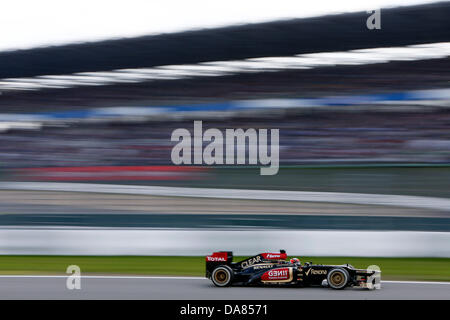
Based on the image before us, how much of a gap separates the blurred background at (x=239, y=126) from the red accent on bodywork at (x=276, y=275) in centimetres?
238

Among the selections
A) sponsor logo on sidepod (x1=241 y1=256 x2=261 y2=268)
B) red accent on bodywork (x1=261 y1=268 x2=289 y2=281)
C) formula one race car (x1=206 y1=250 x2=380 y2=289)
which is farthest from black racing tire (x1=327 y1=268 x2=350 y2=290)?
sponsor logo on sidepod (x1=241 y1=256 x2=261 y2=268)

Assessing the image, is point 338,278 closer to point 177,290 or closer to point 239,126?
point 177,290

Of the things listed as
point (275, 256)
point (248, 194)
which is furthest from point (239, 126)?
point (275, 256)

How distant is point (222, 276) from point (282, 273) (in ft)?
2.10

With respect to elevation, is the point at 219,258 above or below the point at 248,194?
below

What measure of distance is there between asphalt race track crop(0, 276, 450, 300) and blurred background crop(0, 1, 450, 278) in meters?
1.86

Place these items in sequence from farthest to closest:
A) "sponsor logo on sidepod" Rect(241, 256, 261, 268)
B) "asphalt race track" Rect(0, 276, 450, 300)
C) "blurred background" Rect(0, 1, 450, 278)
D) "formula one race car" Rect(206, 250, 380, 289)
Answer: "blurred background" Rect(0, 1, 450, 278) < "sponsor logo on sidepod" Rect(241, 256, 261, 268) < "formula one race car" Rect(206, 250, 380, 289) < "asphalt race track" Rect(0, 276, 450, 300)

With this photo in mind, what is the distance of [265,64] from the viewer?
1187 cm

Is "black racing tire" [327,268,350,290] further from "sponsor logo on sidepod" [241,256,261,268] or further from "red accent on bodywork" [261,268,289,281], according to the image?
"sponsor logo on sidepod" [241,256,261,268]

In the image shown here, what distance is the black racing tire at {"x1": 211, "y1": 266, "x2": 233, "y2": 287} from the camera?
610cm

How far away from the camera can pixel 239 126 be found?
1169cm
